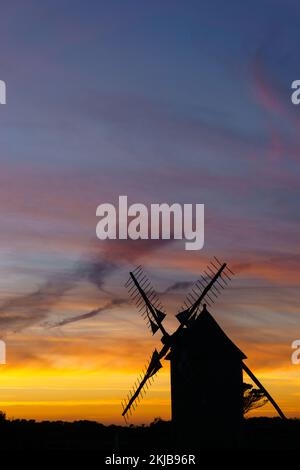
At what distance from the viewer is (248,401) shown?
5194 centimetres

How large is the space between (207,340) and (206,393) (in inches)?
104

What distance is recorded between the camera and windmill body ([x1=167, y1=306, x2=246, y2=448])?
44.1 meters

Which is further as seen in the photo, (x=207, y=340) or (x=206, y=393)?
(x=207, y=340)

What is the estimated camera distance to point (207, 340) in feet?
147

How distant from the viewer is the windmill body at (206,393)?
145 ft

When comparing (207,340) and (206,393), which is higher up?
(207,340)

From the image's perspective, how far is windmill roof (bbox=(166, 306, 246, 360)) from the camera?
44594mm

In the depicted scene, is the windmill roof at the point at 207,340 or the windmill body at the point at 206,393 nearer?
the windmill body at the point at 206,393

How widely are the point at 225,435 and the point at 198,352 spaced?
14.4 ft

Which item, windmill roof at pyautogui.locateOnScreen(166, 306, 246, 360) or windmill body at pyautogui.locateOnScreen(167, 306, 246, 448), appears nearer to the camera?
windmill body at pyautogui.locateOnScreen(167, 306, 246, 448)

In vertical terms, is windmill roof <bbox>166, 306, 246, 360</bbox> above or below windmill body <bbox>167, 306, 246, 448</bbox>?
above

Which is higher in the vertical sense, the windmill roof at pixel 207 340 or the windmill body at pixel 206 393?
the windmill roof at pixel 207 340
